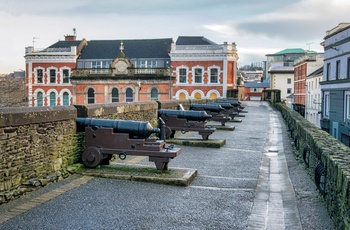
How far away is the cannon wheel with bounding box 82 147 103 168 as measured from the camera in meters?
9.36

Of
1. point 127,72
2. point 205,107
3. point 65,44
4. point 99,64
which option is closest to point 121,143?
point 205,107

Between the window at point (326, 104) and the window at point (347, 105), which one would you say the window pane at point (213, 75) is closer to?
the window at point (326, 104)

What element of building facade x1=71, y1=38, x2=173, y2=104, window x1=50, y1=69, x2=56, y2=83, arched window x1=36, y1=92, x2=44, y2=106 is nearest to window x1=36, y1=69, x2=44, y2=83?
window x1=50, y1=69, x2=56, y2=83

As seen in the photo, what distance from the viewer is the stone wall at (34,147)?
7.08 m

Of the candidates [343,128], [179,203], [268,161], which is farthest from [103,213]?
[343,128]

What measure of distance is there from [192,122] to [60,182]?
23.7 feet

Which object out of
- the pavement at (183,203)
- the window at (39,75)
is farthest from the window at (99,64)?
the pavement at (183,203)

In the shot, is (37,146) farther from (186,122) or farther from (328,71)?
(328,71)

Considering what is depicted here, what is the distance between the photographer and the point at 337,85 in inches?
1331

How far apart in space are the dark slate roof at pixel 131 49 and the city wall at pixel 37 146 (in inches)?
1677

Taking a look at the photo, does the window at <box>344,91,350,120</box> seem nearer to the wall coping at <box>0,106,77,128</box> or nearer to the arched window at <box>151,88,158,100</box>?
the arched window at <box>151,88,158,100</box>

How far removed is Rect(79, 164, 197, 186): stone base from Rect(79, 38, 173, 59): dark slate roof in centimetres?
4292

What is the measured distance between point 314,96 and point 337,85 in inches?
668

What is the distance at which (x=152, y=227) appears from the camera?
5910 millimetres
